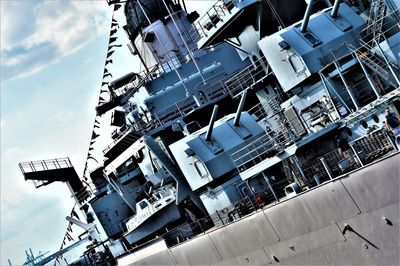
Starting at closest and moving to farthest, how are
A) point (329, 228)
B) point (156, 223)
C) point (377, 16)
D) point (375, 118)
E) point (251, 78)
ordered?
point (329, 228)
point (375, 118)
point (377, 16)
point (251, 78)
point (156, 223)

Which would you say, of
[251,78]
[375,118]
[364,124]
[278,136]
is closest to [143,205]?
[251,78]

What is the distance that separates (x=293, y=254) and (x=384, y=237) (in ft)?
14.8

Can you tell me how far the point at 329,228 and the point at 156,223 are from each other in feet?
45.1

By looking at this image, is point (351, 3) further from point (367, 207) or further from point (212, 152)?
point (367, 207)

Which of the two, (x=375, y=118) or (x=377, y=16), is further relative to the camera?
(x=377, y=16)

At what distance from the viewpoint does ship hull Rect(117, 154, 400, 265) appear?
16500mm

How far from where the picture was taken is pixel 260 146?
2231cm

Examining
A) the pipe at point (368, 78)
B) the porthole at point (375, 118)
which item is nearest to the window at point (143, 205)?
the pipe at point (368, 78)

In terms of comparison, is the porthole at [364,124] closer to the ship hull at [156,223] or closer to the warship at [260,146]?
the warship at [260,146]

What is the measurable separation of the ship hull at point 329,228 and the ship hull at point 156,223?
5.68 meters

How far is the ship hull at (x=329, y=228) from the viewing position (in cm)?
1650

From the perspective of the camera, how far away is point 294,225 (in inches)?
793

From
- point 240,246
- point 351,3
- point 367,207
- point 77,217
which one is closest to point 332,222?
point 367,207

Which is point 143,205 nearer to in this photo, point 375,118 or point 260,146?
point 260,146
